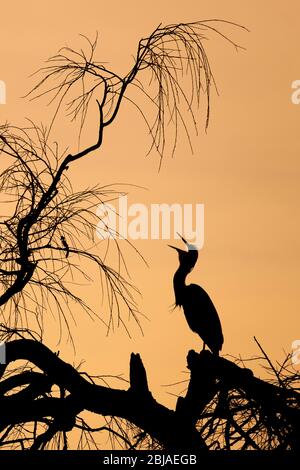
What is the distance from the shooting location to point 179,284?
10477mm

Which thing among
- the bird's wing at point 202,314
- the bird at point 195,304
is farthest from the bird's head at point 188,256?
the bird's wing at point 202,314

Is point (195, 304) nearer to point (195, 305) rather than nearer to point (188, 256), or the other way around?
point (195, 305)

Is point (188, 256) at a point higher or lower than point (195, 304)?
higher

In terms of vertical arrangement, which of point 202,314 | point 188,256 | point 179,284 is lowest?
point 202,314

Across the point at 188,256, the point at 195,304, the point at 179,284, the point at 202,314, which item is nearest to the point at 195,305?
the point at 195,304

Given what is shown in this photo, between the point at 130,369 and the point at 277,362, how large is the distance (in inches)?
35.7

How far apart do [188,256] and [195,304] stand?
1.52ft

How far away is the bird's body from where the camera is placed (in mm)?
10445

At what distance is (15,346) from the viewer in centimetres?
614

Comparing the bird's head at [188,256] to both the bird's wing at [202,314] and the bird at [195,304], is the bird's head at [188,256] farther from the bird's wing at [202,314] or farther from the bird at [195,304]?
the bird's wing at [202,314]

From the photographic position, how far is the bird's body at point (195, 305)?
10445mm

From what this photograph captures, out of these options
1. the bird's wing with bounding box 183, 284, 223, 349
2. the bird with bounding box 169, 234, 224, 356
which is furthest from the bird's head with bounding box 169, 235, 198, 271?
the bird's wing with bounding box 183, 284, 223, 349
